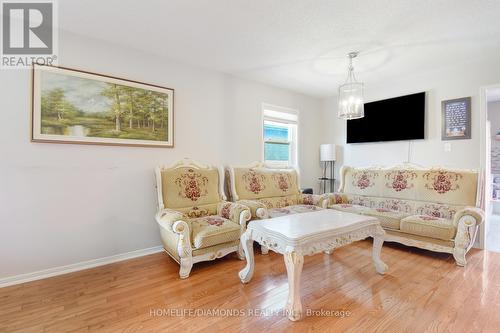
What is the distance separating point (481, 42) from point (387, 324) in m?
3.12

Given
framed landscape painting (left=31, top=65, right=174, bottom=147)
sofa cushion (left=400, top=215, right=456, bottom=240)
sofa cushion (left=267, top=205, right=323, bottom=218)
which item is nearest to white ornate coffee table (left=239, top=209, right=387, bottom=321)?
sofa cushion (left=267, top=205, right=323, bottom=218)

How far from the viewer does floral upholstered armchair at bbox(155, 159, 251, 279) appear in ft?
7.55

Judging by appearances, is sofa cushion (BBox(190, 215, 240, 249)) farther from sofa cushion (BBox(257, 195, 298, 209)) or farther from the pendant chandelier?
the pendant chandelier

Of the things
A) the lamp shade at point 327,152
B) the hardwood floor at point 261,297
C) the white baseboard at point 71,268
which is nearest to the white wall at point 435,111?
the lamp shade at point 327,152

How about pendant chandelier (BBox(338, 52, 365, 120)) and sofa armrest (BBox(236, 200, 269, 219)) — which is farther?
sofa armrest (BBox(236, 200, 269, 219))

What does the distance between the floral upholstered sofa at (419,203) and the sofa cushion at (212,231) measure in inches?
66.7

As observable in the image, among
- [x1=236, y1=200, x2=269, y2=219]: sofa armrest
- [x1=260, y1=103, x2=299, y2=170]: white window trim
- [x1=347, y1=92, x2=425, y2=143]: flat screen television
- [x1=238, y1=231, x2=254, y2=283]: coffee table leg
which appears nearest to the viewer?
[x1=238, y1=231, x2=254, y2=283]: coffee table leg

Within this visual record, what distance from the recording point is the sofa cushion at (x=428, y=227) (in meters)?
2.61

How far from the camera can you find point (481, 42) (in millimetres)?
2607

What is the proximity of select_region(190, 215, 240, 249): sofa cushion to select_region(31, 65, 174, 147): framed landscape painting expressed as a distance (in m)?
1.15

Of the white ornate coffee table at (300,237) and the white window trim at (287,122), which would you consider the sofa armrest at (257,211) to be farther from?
the white window trim at (287,122)

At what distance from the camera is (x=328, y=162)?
492 centimetres

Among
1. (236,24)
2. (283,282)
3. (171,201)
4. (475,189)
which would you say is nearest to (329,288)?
(283,282)

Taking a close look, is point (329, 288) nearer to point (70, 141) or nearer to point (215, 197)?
point (215, 197)
